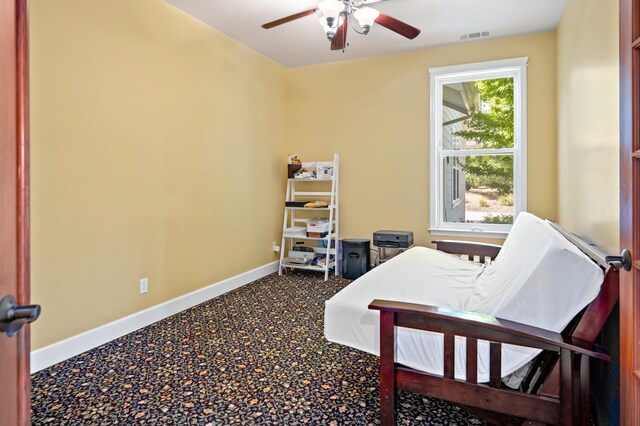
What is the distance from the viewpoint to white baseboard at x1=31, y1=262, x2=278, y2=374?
242cm

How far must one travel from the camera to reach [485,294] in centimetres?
209

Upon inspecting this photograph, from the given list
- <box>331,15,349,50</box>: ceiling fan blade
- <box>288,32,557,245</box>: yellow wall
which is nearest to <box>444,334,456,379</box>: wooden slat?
<box>331,15,349,50</box>: ceiling fan blade

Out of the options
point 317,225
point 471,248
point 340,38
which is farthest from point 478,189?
point 340,38

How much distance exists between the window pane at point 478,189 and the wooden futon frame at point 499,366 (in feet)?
8.97

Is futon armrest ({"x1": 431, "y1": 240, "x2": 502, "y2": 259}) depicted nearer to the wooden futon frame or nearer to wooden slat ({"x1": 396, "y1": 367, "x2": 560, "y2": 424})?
the wooden futon frame

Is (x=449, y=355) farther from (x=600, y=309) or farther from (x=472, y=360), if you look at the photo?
(x=600, y=309)

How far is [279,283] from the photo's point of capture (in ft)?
14.6

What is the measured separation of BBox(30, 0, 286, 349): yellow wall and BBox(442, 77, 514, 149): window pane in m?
2.33

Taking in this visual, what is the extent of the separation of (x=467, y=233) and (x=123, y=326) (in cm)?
360

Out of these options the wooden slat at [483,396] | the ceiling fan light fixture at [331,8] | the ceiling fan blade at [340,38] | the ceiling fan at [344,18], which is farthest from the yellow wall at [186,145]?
the wooden slat at [483,396]

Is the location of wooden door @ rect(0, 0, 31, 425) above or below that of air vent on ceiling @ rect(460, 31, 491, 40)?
below

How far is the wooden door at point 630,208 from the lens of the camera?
A: 3.76 ft

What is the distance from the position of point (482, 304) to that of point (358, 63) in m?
3.80

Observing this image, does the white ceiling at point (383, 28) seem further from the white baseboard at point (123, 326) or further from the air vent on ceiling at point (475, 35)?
the white baseboard at point (123, 326)
